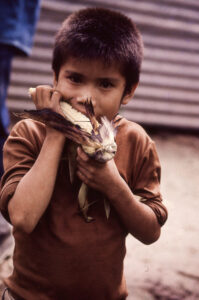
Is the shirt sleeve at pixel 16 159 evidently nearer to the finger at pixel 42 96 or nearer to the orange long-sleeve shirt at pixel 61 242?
the orange long-sleeve shirt at pixel 61 242

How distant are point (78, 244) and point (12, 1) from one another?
5.22ft

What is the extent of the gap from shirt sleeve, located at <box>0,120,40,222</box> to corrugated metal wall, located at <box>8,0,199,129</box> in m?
3.84

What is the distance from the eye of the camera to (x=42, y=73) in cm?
520

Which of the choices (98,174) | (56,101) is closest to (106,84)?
(56,101)

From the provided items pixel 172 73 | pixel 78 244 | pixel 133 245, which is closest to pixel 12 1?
pixel 78 244

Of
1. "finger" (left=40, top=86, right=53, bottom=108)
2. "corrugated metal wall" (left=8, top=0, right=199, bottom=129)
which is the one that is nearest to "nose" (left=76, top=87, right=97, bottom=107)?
"finger" (left=40, top=86, right=53, bottom=108)

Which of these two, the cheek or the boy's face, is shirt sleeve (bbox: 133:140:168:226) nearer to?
the boy's face

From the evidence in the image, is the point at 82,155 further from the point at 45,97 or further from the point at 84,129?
the point at 45,97

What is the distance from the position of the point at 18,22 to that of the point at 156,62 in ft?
11.7

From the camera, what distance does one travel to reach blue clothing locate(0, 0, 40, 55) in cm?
217

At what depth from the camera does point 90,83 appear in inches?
51.3

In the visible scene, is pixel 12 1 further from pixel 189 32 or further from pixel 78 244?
pixel 189 32

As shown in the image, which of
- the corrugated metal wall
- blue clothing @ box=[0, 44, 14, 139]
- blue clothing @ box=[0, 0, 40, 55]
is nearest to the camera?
blue clothing @ box=[0, 0, 40, 55]

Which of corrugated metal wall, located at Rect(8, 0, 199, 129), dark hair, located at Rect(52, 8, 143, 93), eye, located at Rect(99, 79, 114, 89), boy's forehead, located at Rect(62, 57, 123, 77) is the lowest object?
corrugated metal wall, located at Rect(8, 0, 199, 129)
